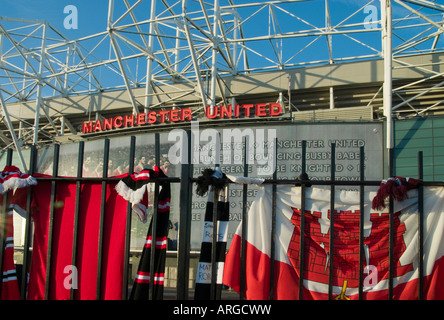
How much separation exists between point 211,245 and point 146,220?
2.20ft

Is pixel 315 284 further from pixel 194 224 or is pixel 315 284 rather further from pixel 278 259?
pixel 194 224

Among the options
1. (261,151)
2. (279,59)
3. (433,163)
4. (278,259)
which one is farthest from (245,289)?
(279,59)

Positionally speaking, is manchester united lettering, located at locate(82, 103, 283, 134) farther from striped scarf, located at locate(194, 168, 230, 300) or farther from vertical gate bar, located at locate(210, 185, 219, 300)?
vertical gate bar, located at locate(210, 185, 219, 300)

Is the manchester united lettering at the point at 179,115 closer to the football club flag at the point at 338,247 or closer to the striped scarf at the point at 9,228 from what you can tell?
the striped scarf at the point at 9,228

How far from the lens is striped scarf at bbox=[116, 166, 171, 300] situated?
451 cm

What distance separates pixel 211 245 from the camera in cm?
454

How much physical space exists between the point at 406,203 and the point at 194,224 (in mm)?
16378

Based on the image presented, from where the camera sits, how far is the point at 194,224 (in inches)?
797

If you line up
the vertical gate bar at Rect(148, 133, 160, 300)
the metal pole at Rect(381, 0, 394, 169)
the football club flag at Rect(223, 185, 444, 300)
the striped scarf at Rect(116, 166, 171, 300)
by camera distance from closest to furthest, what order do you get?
the football club flag at Rect(223, 185, 444, 300) < the vertical gate bar at Rect(148, 133, 160, 300) < the striped scarf at Rect(116, 166, 171, 300) < the metal pole at Rect(381, 0, 394, 169)

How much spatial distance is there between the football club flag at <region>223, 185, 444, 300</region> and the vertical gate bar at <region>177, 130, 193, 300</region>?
432 mm

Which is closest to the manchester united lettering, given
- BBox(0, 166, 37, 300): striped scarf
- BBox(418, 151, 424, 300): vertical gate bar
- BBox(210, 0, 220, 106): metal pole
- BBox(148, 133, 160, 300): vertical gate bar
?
BBox(210, 0, 220, 106): metal pole

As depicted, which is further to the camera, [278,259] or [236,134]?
[236,134]

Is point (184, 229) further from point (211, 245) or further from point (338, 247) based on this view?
point (338, 247)

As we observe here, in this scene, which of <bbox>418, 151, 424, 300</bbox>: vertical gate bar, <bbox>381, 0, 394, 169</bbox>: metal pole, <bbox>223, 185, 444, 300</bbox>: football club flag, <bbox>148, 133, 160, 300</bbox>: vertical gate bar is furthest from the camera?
<bbox>381, 0, 394, 169</bbox>: metal pole
